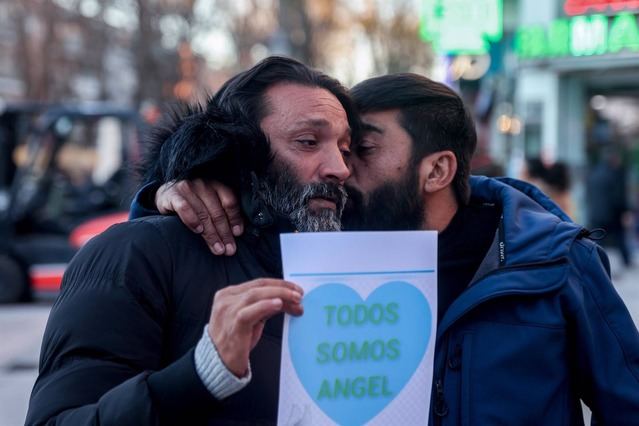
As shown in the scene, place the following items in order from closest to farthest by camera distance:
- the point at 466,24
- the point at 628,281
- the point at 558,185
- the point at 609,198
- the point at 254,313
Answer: the point at 254,313 → the point at 466,24 → the point at 558,185 → the point at 628,281 → the point at 609,198

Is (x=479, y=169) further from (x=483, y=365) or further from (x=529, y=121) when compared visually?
(x=529, y=121)

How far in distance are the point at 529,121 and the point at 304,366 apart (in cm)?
1481

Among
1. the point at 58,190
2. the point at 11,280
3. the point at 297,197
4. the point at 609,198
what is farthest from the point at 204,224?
the point at 609,198

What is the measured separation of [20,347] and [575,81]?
11.1m

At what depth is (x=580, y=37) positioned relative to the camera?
13.9 metres

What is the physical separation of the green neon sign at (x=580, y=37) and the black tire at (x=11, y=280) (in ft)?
28.5

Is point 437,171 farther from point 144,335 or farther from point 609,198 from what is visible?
point 609,198

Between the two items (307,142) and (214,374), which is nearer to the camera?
(214,374)

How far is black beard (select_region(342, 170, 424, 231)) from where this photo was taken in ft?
7.75

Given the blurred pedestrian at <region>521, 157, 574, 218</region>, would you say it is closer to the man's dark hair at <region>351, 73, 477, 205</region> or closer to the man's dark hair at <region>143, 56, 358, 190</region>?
the man's dark hair at <region>351, 73, 477, 205</region>

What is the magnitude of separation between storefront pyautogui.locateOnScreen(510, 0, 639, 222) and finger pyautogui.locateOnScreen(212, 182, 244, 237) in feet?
33.2

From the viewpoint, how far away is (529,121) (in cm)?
1588

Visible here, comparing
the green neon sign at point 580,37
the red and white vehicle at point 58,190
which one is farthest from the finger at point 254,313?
the green neon sign at point 580,37

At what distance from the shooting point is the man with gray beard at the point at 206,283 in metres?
1.60
